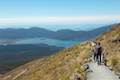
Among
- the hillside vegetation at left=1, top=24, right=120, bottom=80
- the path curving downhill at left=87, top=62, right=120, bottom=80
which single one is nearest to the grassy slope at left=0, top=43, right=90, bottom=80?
the hillside vegetation at left=1, top=24, right=120, bottom=80

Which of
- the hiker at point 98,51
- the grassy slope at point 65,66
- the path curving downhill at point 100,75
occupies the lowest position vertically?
the grassy slope at point 65,66

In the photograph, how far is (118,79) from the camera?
81.5 ft

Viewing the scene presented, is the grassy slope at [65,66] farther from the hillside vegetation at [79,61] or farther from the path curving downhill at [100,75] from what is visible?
the path curving downhill at [100,75]

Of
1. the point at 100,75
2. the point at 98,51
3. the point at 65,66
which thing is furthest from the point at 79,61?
the point at 100,75

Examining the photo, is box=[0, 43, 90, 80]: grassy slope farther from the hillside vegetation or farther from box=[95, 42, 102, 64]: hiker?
box=[95, 42, 102, 64]: hiker

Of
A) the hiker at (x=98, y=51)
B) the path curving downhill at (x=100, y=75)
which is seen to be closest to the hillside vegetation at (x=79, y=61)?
the path curving downhill at (x=100, y=75)

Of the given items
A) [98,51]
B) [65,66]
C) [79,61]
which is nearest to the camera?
[98,51]

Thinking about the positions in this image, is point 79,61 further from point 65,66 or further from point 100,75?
point 100,75

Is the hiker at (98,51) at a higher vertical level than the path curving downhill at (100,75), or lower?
higher

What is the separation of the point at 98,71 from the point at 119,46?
1677 centimetres

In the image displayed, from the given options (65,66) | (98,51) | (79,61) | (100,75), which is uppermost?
(98,51)

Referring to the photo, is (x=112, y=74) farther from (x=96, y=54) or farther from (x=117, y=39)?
(x=117, y=39)

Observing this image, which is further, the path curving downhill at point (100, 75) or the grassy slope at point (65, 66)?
the grassy slope at point (65, 66)

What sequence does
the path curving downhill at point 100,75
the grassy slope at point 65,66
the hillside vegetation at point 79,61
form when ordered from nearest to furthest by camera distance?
1. the path curving downhill at point 100,75
2. the hillside vegetation at point 79,61
3. the grassy slope at point 65,66
